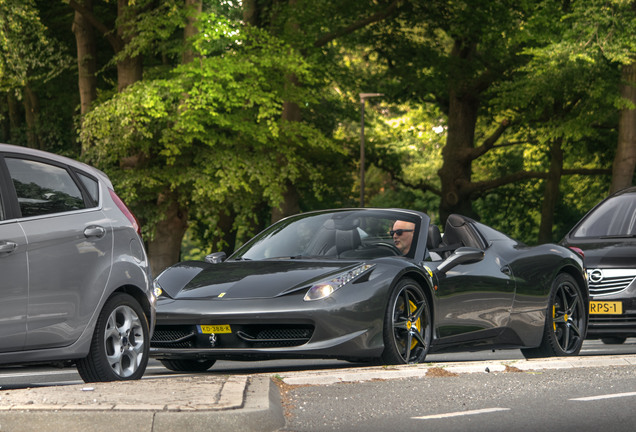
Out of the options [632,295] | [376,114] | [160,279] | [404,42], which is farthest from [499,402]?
[376,114]

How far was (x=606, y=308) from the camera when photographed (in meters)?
11.7

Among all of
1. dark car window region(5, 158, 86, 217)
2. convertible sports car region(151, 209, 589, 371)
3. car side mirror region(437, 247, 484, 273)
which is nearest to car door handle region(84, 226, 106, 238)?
dark car window region(5, 158, 86, 217)

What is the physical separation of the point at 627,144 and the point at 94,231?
21.7 m

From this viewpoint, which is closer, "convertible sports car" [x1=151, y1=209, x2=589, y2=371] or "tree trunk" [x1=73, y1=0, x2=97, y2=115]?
"convertible sports car" [x1=151, y1=209, x2=589, y2=371]

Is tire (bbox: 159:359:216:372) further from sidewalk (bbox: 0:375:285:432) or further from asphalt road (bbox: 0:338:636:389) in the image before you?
sidewalk (bbox: 0:375:285:432)

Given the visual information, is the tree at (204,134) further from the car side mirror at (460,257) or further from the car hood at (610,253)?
the car side mirror at (460,257)

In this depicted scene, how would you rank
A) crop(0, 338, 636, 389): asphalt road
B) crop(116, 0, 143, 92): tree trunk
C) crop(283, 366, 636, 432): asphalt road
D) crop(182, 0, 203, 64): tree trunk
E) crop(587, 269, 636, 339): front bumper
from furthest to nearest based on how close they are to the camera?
crop(116, 0, 143, 92): tree trunk
crop(182, 0, 203, 64): tree trunk
crop(587, 269, 636, 339): front bumper
crop(0, 338, 636, 389): asphalt road
crop(283, 366, 636, 432): asphalt road

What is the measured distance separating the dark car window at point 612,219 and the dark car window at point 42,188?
718 centimetres

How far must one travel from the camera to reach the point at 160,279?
911 centimetres

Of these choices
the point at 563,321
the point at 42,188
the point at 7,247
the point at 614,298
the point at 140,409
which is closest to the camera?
the point at 140,409

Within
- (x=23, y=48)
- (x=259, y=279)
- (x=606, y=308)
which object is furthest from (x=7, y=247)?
(x=23, y=48)

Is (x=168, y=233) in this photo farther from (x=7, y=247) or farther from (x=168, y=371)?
(x=7, y=247)

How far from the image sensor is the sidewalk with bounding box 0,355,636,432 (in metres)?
5.55

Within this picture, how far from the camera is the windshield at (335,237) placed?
935 centimetres
